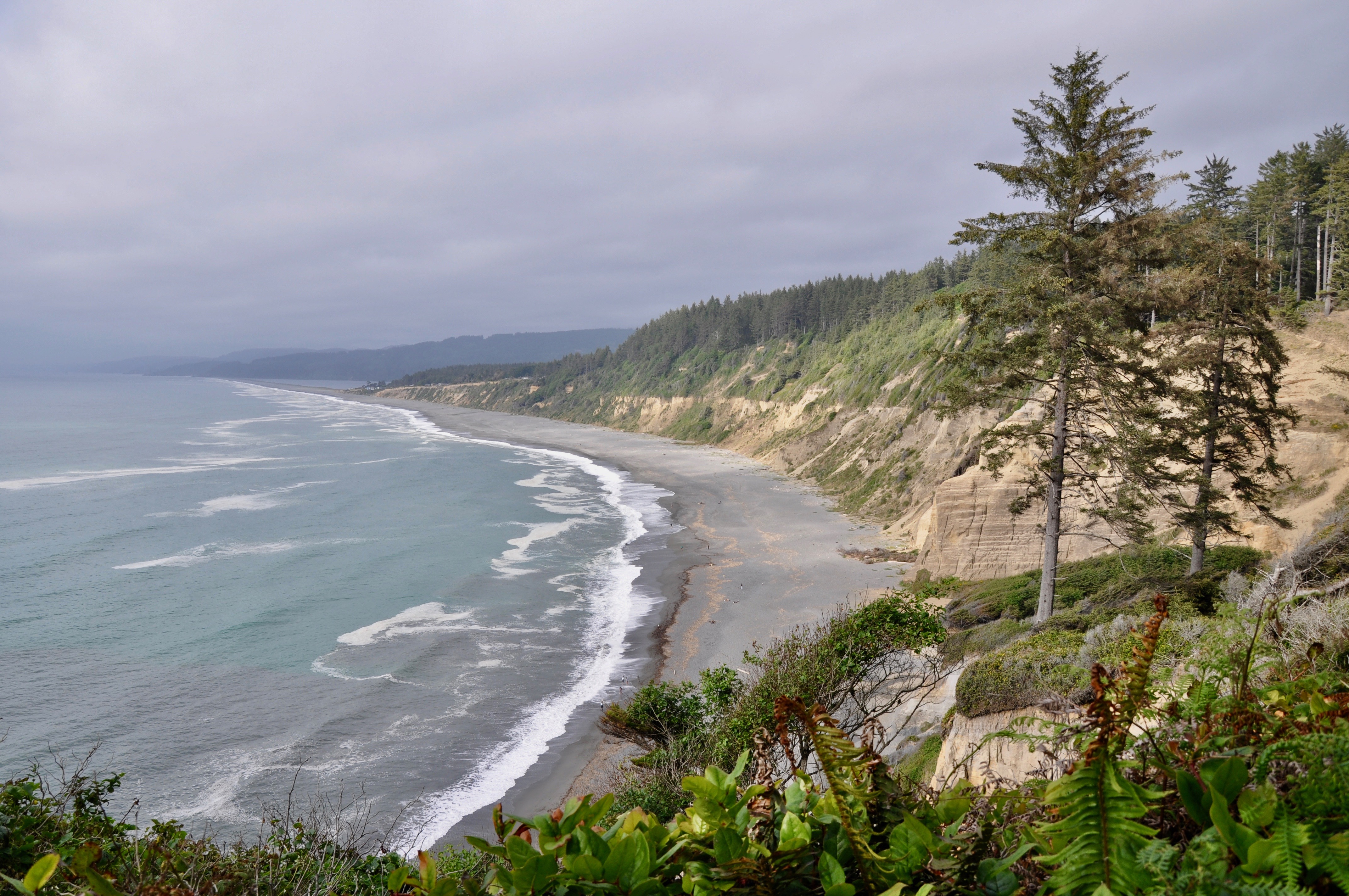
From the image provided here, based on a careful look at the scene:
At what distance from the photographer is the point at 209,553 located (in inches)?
1566

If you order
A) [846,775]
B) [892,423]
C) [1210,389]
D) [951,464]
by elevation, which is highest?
[1210,389]

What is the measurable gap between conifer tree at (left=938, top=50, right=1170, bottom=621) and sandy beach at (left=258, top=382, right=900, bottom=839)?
987 centimetres

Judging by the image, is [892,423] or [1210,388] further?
[892,423]

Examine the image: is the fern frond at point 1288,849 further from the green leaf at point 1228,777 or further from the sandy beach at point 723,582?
the sandy beach at point 723,582

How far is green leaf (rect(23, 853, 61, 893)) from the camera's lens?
5.54 ft

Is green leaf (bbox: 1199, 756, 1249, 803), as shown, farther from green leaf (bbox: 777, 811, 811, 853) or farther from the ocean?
the ocean

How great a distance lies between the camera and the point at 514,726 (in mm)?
21000

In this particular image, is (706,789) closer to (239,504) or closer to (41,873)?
(41,873)

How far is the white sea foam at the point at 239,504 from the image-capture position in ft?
163

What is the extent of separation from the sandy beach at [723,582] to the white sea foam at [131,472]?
43027 millimetres

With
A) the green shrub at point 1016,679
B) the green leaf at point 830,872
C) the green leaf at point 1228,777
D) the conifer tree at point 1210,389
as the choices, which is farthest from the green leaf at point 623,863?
the conifer tree at point 1210,389

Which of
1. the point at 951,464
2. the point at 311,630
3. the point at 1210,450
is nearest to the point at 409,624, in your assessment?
the point at 311,630

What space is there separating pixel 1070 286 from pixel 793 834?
17.1m

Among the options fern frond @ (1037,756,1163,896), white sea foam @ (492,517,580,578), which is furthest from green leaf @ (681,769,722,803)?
white sea foam @ (492,517,580,578)
